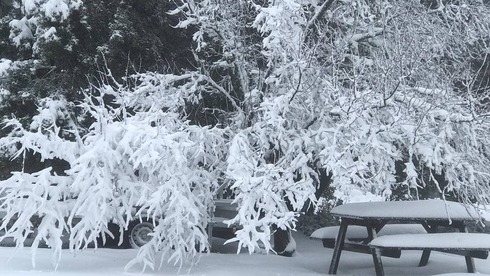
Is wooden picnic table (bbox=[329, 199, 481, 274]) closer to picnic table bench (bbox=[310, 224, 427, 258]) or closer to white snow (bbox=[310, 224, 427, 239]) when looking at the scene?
picnic table bench (bbox=[310, 224, 427, 258])

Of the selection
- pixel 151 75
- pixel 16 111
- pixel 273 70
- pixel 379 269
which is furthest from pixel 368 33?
pixel 16 111

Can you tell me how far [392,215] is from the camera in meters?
7.64

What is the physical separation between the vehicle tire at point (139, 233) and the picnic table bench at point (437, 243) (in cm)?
498

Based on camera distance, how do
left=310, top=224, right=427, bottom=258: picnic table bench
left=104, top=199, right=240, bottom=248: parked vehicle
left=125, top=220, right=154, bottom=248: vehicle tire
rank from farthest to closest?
left=125, top=220, right=154, bottom=248: vehicle tire → left=104, top=199, right=240, bottom=248: parked vehicle → left=310, top=224, right=427, bottom=258: picnic table bench

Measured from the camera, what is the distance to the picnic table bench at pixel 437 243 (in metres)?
7.24

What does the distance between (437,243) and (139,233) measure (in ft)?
19.4

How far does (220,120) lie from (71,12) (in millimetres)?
3621

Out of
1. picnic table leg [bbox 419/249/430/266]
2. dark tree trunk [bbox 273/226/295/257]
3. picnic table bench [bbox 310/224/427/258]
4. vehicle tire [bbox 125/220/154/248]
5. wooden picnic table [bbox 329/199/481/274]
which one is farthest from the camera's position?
vehicle tire [bbox 125/220/154/248]

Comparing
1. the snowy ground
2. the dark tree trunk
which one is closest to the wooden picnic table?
the snowy ground

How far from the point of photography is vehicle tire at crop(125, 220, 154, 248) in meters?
11.2

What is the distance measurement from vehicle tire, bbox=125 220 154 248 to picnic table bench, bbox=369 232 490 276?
498 centimetres

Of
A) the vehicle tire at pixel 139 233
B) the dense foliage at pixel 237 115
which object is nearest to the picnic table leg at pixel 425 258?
the dense foliage at pixel 237 115

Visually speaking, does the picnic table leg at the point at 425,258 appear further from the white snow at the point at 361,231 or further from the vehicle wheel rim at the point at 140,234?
the vehicle wheel rim at the point at 140,234

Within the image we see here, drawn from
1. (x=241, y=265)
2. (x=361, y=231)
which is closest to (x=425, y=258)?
(x=361, y=231)
